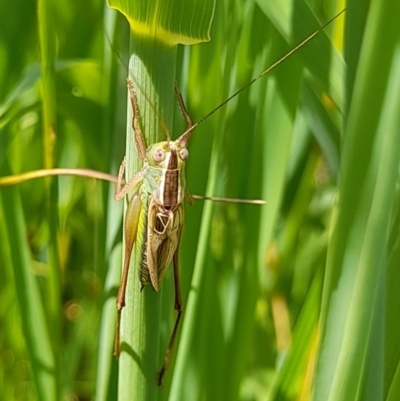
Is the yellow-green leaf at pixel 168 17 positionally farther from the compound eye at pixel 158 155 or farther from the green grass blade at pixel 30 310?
the green grass blade at pixel 30 310

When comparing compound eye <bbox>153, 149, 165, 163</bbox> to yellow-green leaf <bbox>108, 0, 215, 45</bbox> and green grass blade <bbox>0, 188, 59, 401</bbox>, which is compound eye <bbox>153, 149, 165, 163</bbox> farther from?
green grass blade <bbox>0, 188, 59, 401</bbox>

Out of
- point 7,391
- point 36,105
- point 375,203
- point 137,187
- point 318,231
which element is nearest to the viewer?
point 375,203

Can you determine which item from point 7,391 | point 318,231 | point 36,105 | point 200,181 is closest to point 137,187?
point 200,181

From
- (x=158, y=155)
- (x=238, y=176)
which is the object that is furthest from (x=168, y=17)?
(x=238, y=176)

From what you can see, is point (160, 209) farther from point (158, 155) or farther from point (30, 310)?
point (30, 310)

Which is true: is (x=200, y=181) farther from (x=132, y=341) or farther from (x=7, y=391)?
(x=7, y=391)

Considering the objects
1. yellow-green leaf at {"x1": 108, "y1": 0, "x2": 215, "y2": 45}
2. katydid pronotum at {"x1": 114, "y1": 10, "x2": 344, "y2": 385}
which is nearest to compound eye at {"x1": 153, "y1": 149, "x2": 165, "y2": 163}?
katydid pronotum at {"x1": 114, "y1": 10, "x2": 344, "y2": 385}
